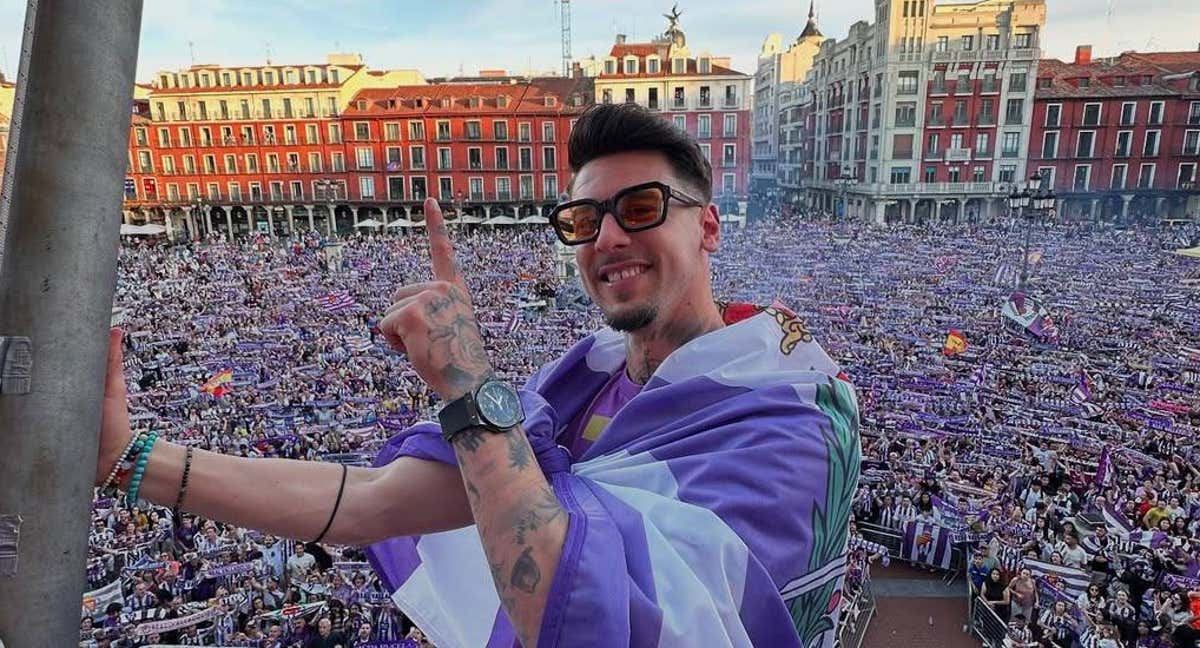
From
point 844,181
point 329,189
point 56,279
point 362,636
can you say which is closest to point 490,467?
point 56,279

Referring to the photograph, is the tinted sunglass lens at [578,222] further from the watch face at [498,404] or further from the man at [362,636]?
the man at [362,636]

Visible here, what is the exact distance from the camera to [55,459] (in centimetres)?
102

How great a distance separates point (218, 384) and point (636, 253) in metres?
13.5

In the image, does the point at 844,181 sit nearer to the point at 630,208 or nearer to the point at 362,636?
the point at 362,636

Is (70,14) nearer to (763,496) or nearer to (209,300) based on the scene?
(763,496)

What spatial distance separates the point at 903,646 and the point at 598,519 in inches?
316

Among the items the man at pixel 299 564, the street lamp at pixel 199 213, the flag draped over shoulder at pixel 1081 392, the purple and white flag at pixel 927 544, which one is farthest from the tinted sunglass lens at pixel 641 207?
the street lamp at pixel 199 213

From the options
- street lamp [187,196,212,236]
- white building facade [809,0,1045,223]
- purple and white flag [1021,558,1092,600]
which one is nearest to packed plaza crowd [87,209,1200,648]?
purple and white flag [1021,558,1092,600]

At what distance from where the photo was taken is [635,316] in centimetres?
171

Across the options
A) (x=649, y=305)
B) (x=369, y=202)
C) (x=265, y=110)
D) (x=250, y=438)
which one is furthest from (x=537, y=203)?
(x=649, y=305)

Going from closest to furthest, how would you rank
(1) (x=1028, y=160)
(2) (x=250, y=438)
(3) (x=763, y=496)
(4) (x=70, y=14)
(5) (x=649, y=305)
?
(4) (x=70, y=14)
(3) (x=763, y=496)
(5) (x=649, y=305)
(2) (x=250, y=438)
(1) (x=1028, y=160)

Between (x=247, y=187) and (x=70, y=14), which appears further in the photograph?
(x=247, y=187)

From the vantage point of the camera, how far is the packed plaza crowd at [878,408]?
6.87m

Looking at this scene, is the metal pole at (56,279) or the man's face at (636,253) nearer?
the metal pole at (56,279)
